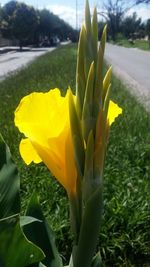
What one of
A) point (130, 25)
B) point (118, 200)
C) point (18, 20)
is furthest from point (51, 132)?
point (130, 25)

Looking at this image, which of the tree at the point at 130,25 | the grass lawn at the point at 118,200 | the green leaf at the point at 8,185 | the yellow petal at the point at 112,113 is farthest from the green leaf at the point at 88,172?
the tree at the point at 130,25

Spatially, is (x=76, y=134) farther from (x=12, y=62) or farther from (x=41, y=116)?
(x=12, y=62)

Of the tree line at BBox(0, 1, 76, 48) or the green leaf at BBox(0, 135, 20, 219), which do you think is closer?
the green leaf at BBox(0, 135, 20, 219)

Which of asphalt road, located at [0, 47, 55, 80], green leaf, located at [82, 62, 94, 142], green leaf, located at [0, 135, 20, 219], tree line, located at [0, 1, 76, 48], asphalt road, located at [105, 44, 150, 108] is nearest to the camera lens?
green leaf, located at [82, 62, 94, 142]

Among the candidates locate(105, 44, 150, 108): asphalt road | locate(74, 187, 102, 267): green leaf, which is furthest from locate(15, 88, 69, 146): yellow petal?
locate(105, 44, 150, 108): asphalt road

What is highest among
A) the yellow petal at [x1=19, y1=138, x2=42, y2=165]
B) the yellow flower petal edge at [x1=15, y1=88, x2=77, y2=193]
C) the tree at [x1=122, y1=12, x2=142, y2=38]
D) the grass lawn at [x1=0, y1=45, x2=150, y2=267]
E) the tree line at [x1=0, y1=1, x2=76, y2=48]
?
the yellow flower petal edge at [x1=15, y1=88, x2=77, y2=193]

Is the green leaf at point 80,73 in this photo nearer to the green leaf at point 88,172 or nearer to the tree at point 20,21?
the green leaf at point 88,172

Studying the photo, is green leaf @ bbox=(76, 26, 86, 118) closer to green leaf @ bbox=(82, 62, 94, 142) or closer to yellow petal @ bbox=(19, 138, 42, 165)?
green leaf @ bbox=(82, 62, 94, 142)
